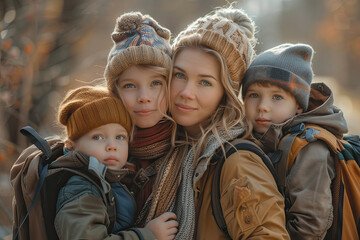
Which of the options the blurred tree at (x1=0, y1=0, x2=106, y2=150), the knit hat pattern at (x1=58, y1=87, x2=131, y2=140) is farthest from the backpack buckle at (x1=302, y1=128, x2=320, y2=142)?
the blurred tree at (x1=0, y1=0, x2=106, y2=150)

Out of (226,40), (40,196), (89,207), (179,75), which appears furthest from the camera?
(179,75)

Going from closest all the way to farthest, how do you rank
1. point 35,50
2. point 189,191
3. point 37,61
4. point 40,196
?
1. point 40,196
2. point 189,191
3. point 35,50
4. point 37,61

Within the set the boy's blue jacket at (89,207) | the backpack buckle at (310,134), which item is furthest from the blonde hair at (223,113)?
the boy's blue jacket at (89,207)

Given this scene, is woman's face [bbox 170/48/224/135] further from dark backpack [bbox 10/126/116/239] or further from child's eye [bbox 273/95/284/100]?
dark backpack [bbox 10/126/116/239]

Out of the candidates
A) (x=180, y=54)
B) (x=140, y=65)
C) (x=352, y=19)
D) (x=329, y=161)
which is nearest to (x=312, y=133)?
(x=329, y=161)

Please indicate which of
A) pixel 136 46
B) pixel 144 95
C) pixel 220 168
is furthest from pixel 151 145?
pixel 136 46

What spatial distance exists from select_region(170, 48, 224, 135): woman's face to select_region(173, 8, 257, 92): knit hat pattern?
70 mm

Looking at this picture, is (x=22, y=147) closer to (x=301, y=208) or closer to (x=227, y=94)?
(x=227, y=94)

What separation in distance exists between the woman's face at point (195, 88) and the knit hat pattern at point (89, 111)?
1.14ft

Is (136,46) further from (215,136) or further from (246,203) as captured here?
(246,203)

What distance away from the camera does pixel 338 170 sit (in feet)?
7.50

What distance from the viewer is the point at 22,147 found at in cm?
470

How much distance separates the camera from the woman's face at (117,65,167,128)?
2561 mm

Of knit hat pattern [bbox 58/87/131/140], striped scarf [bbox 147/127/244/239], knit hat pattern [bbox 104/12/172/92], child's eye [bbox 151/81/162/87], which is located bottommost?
striped scarf [bbox 147/127/244/239]
